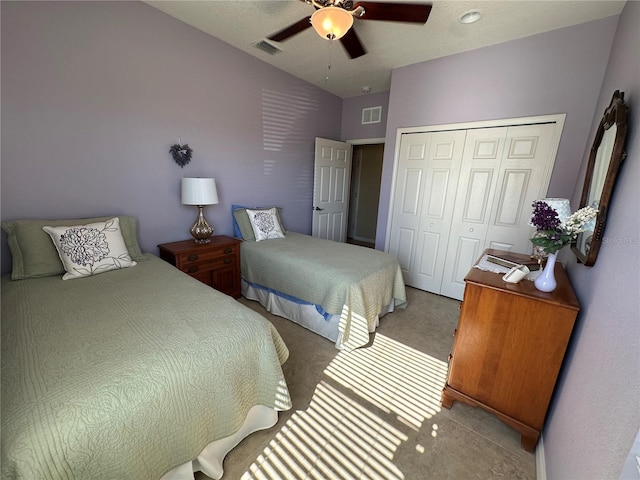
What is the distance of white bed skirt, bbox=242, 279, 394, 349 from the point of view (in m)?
2.17

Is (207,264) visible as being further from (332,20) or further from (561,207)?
(561,207)

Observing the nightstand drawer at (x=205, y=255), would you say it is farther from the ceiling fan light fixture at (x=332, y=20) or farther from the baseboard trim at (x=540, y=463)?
Result: the baseboard trim at (x=540, y=463)

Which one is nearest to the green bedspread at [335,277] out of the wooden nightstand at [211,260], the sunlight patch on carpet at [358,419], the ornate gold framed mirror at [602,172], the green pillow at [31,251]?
the wooden nightstand at [211,260]

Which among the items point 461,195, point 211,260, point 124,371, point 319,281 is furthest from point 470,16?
point 124,371

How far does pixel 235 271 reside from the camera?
272 centimetres

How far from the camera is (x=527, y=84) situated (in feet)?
7.81

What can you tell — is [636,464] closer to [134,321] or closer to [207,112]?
[134,321]

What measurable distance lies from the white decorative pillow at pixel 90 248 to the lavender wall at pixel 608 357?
2.60 m

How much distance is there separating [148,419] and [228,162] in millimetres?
2590

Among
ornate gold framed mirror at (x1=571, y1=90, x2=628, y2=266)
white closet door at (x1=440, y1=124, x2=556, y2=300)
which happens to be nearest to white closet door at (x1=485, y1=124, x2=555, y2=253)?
white closet door at (x1=440, y1=124, x2=556, y2=300)

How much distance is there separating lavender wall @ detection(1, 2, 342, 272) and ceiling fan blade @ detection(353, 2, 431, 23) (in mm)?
1772

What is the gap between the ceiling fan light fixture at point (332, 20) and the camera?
1419mm

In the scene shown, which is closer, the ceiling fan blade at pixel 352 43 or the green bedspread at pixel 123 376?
the green bedspread at pixel 123 376

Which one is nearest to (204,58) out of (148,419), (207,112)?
(207,112)
